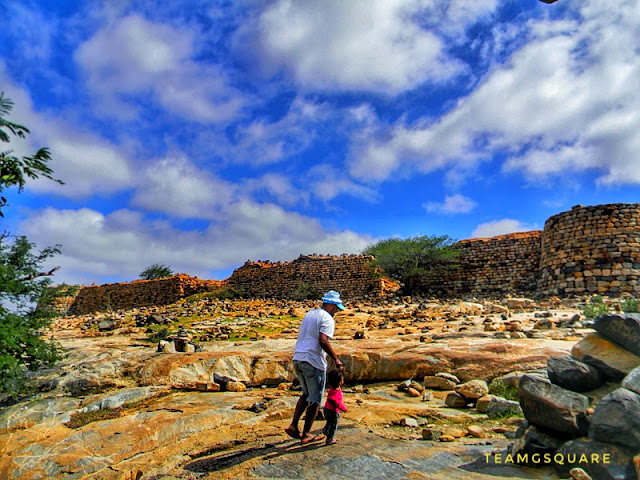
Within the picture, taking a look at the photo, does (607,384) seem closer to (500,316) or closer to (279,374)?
(279,374)

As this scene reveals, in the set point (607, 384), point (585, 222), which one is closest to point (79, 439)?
point (607, 384)

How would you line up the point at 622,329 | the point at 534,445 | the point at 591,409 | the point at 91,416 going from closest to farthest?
the point at 534,445
the point at 591,409
the point at 622,329
the point at 91,416

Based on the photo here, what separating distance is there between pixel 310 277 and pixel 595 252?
14.3m

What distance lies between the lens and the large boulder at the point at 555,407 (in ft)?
10.2

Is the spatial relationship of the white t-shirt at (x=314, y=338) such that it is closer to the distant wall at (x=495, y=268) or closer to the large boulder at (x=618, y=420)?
the large boulder at (x=618, y=420)

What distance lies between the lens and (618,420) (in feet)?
9.25

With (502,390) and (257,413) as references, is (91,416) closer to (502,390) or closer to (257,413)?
(257,413)

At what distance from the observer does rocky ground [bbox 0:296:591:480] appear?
3469 mm

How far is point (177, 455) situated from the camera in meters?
4.04

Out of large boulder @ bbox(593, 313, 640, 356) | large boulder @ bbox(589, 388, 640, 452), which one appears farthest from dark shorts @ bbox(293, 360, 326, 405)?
large boulder @ bbox(593, 313, 640, 356)

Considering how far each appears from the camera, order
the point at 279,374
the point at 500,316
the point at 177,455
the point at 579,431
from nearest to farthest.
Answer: the point at 579,431
the point at 177,455
the point at 279,374
the point at 500,316

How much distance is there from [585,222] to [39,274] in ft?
58.6

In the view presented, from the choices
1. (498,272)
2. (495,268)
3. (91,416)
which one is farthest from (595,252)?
(91,416)

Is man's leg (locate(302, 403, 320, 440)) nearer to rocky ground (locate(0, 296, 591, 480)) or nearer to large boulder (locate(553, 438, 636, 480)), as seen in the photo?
rocky ground (locate(0, 296, 591, 480))
